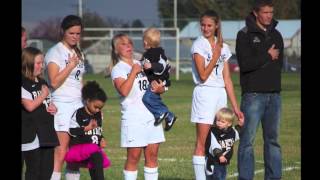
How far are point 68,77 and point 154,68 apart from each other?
3.29ft

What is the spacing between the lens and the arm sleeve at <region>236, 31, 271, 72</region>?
9.61 meters

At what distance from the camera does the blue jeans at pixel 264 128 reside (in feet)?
31.8

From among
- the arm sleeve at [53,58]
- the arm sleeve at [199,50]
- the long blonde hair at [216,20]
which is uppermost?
the long blonde hair at [216,20]

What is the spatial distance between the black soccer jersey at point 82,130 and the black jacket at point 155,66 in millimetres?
842

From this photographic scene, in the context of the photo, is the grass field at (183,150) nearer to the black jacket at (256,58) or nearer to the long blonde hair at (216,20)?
the black jacket at (256,58)

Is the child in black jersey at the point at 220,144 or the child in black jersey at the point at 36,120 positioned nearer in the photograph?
the child in black jersey at the point at 36,120

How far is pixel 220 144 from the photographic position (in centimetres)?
966

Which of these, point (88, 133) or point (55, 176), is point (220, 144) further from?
point (55, 176)

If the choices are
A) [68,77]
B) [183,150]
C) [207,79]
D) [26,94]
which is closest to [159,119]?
[207,79]

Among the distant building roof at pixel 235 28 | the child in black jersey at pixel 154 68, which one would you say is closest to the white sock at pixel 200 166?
the child in black jersey at pixel 154 68

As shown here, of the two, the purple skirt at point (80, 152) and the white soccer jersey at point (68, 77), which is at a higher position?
the white soccer jersey at point (68, 77)

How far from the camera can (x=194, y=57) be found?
9.66 meters
